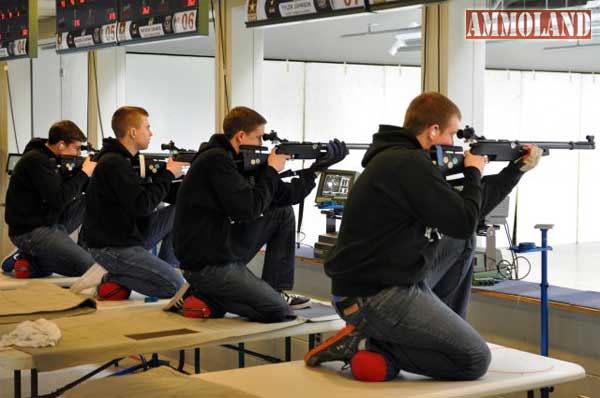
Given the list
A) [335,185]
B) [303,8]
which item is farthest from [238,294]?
[303,8]

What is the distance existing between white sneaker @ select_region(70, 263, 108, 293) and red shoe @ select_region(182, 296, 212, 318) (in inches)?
38.2

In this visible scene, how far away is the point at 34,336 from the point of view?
4.28 metres

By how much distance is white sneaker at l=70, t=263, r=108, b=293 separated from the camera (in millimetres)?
5797

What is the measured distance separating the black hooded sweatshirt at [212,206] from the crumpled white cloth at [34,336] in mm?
853

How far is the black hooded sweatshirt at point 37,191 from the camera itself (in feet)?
21.2

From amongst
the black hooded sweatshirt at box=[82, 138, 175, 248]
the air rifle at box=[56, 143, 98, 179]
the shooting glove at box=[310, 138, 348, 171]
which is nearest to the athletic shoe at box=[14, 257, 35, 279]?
the air rifle at box=[56, 143, 98, 179]

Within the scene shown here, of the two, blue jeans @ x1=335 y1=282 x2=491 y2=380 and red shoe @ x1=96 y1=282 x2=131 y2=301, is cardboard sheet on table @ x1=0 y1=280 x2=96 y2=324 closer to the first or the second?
red shoe @ x1=96 y1=282 x2=131 y2=301

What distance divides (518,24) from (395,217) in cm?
246

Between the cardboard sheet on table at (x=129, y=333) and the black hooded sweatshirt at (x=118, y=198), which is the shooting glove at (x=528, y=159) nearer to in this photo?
the cardboard sheet on table at (x=129, y=333)

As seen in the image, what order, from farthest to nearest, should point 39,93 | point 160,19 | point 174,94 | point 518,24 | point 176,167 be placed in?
point 174,94 < point 39,93 < point 160,19 < point 176,167 < point 518,24

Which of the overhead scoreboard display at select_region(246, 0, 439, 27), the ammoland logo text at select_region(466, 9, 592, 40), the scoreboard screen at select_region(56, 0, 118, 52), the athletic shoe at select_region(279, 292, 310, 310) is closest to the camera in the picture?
the athletic shoe at select_region(279, 292, 310, 310)

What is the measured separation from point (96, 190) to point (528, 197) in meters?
7.59

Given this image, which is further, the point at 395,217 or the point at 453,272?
the point at 453,272

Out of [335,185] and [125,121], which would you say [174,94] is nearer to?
[335,185]
